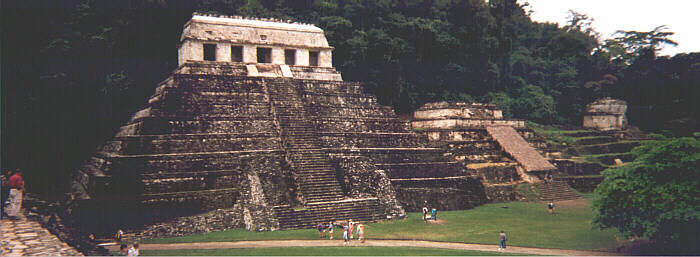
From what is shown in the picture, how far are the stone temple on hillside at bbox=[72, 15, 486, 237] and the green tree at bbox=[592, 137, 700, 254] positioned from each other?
7.82 metres

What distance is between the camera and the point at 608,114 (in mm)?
40594

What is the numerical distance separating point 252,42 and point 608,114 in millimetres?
28683

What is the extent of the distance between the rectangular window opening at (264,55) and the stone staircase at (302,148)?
2931 millimetres

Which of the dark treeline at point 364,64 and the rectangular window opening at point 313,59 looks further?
the rectangular window opening at point 313,59

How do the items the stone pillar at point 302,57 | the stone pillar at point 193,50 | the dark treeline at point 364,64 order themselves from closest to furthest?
the dark treeline at point 364,64 < the stone pillar at point 193,50 < the stone pillar at point 302,57

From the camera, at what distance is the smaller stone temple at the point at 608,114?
40375 mm

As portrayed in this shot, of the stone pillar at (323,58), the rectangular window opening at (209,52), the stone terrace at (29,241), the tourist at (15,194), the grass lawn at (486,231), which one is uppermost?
the rectangular window opening at (209,52)

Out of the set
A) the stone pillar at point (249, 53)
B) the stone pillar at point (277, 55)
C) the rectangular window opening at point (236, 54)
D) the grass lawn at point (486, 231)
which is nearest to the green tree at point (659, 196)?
the grass lawn at point (486, 231)

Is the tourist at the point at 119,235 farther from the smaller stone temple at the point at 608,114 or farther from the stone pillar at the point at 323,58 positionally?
the smaller stone temple at the point at 608,114

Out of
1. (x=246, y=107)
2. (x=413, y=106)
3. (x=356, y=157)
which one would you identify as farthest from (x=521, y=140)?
(x=246, y=107)

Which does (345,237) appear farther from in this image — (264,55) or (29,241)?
(264,55)

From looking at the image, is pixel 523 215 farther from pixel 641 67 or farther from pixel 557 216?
pixel 641 67

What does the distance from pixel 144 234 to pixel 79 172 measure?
803cm

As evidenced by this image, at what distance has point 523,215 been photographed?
74.6 feet
